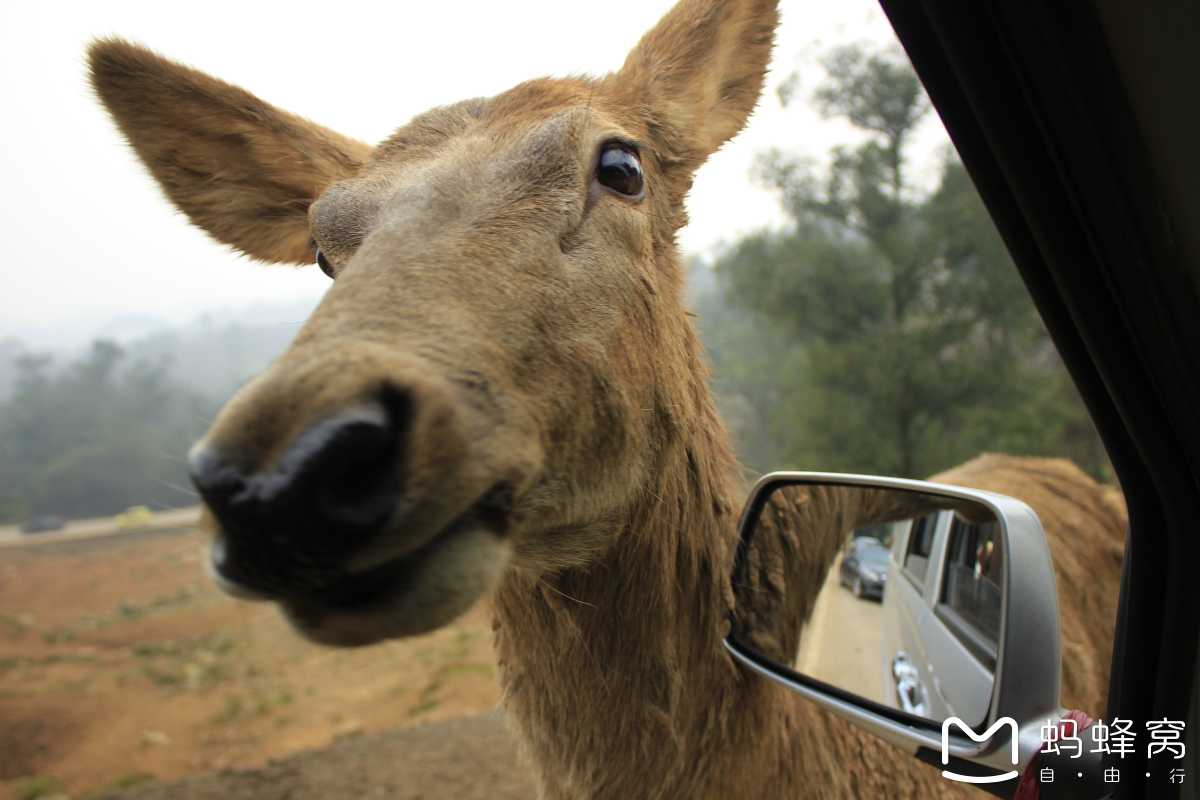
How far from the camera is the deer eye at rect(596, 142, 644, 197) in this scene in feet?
6.23

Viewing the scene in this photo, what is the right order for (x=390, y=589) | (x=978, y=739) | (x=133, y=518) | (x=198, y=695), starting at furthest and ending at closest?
(x=133, y=518) → (x=198, y=695) → (x=978, y=739) → (x=390, y=589)

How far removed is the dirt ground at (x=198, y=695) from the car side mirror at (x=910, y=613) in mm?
1163

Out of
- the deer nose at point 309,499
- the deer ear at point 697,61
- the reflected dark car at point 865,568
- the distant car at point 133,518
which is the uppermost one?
the deer ear at point 697,61

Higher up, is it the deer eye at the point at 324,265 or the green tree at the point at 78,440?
the deer eye at the point at 324,265

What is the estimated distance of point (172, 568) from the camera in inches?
507

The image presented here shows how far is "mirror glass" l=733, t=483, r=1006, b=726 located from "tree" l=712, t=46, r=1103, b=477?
10914 mm

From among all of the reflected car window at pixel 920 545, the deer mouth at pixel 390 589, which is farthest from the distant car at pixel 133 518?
the reflected car window at pixel 920 545

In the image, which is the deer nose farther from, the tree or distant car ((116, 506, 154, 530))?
distant car ((116, 506, 154, 530))

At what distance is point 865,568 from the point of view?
1904 millimetres

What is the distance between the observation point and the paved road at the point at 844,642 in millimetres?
1847

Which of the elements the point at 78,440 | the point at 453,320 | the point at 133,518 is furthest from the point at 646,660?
the point at 133,518

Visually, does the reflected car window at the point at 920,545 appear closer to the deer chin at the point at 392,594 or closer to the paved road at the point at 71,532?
the deer chin at the point at 392,594

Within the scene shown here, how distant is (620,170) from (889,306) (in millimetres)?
13470

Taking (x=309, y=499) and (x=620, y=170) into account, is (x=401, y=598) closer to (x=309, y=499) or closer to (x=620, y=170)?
(x=309, y=499)
